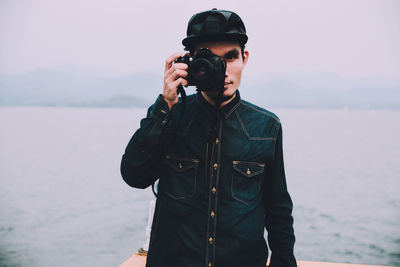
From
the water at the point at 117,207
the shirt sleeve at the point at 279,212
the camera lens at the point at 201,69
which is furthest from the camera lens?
the water at the point at 117,207

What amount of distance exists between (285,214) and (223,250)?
0.30m

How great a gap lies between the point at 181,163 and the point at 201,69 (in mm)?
358

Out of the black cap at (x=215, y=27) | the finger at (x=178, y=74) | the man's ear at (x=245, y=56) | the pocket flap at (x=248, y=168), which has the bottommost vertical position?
the pocket flap at (x=248, y=168)

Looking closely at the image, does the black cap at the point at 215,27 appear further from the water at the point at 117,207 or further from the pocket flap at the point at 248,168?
the water at the point at 117,207

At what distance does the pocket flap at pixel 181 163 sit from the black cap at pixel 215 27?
1.45ft

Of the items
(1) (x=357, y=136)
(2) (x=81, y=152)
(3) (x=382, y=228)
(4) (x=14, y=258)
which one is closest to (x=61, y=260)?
(4) (x=14, y=258)

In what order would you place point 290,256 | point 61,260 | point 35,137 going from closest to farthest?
point 290,256 → point 61,260 → point 35,137

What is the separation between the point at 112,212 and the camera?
15969mm

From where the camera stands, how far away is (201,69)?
1199 mm

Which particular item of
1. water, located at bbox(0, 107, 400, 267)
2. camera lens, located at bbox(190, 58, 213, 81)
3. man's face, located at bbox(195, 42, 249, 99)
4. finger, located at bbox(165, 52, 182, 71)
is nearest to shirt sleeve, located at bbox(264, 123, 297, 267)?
man's face, located at bbox(195, 42, 249, 99)

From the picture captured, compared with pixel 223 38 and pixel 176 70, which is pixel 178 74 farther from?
pixel 223 38

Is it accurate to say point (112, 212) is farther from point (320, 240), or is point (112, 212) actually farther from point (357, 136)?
point (357, 136)

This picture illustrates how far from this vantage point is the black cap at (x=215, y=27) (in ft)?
4.02

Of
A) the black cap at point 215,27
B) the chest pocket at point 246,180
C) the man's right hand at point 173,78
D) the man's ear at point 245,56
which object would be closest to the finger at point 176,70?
the man's right hand at point 173,78
